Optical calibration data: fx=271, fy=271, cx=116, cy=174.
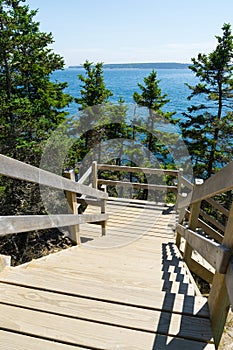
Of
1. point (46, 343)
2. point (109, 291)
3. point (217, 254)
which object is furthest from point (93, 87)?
point (46, 343)

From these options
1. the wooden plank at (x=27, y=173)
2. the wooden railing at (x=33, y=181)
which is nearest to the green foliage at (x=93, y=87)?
the wooden railing at (x=33, y=181)

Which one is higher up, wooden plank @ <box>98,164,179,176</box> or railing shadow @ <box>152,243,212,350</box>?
railing shadow @ <box>152,243,212,350</box>

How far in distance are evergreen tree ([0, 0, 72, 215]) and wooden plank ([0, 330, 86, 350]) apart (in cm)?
803

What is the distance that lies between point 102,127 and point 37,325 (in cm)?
1315

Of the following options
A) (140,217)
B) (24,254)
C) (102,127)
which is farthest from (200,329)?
(102,127)

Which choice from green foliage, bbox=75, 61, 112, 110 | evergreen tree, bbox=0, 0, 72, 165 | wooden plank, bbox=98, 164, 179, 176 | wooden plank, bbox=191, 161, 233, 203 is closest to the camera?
wooden plank, bbox=191, 161, 233, 203

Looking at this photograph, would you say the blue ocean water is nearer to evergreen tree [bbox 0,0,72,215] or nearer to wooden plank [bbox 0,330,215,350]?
evergreen tree [bbox 0,0,72,215]

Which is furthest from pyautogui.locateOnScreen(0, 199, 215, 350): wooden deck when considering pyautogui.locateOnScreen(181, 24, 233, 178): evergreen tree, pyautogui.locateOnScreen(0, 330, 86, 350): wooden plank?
pyautogui.locateOnScreen(181, 24, 233, 178): evergreen tree

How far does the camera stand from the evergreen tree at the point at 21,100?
9.30 metres

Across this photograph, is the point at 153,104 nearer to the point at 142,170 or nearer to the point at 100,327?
the point at 142,170

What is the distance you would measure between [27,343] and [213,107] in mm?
12705

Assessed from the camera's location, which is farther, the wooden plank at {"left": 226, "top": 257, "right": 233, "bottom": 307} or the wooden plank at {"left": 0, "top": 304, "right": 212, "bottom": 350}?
the wooden plank at {"left": 0, "top": 304, "right": 212, "bottom": 350}

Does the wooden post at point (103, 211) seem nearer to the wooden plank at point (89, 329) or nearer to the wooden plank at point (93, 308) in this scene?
the wooden plank at point (93, 308)

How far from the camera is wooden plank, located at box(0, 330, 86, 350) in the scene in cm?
127
